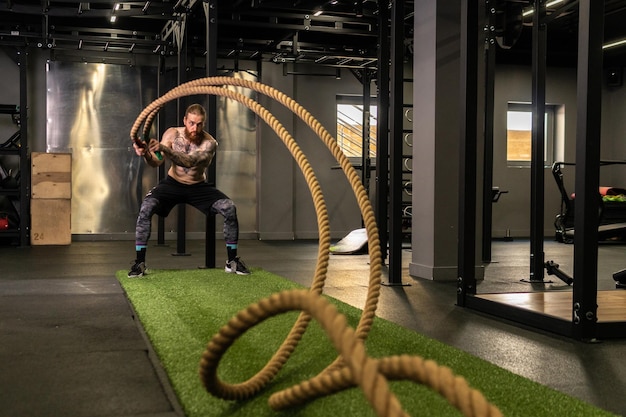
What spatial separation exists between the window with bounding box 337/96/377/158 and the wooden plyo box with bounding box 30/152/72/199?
192 inches

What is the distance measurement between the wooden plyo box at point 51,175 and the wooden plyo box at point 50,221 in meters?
0.11

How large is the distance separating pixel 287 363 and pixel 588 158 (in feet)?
6.56

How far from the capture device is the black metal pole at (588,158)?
12.4ft

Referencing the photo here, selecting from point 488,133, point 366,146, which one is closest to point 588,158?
point 488,133

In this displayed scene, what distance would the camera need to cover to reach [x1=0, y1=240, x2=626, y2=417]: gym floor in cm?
278

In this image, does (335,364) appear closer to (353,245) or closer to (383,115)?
(383,115)

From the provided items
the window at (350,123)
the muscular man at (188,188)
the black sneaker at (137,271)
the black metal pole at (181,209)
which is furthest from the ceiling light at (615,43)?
the black sneaker at (137,271)

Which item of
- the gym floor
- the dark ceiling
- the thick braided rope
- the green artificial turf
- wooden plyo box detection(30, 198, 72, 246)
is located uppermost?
the dark ceiling

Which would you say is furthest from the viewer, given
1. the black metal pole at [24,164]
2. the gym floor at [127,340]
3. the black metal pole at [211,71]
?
the black metal pole at [24,164]

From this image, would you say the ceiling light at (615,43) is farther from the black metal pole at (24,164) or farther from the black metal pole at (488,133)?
the black metal pole at (24,164)

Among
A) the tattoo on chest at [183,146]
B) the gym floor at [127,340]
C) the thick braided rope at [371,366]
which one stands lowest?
the gym floor at [127,340]

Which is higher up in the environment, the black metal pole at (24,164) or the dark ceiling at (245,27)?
the dark ceiling at (245,27)

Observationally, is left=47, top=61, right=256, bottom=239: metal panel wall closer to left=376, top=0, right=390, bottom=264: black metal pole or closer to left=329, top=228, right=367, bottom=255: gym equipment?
left=329, top=228, right=367, bottom=255: gym equipment

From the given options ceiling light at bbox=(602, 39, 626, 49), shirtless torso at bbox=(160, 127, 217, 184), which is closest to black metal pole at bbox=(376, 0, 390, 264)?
shirtless torso at bbox=(160, 127, 217, 184)
